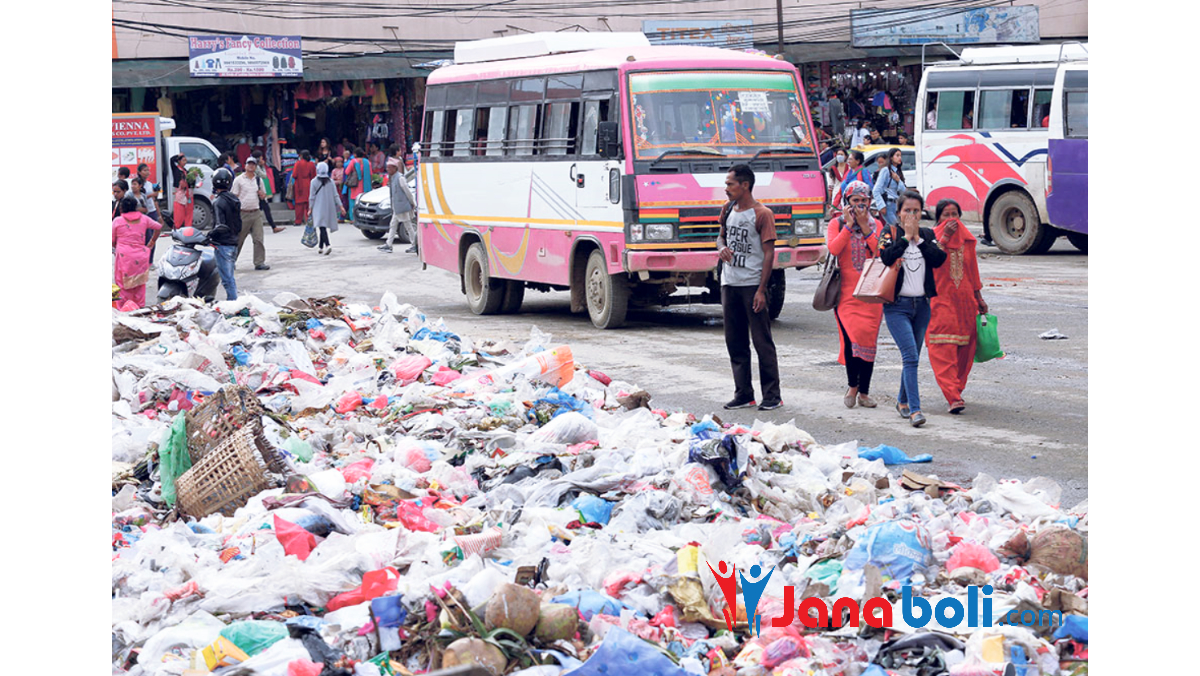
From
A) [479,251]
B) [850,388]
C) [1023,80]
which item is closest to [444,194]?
[479,251]

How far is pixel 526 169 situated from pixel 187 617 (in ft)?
33.7

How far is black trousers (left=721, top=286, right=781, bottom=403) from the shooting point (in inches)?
375

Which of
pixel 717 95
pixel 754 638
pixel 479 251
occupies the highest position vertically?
pixel 717 95

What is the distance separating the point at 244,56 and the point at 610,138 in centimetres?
2062

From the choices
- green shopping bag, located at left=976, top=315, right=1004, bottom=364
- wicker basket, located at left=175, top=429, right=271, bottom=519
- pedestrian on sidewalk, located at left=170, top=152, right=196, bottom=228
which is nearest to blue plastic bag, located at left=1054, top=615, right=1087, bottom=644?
wicker basket, located at left=175, top=429, right=271, bottom=519

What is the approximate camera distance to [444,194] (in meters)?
16.7

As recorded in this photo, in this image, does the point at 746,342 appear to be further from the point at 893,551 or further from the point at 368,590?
the point at 368,590

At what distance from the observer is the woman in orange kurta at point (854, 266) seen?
9.32m

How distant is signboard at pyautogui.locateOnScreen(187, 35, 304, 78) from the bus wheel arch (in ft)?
58.4

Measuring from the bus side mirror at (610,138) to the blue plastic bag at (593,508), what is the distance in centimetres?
735

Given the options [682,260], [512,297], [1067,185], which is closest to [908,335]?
[682,260]

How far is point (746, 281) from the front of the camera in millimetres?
9484

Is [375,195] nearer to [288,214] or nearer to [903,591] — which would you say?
[288,214]

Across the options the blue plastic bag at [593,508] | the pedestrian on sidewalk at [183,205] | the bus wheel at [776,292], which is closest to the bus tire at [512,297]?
the bus wheel at [776,292]
